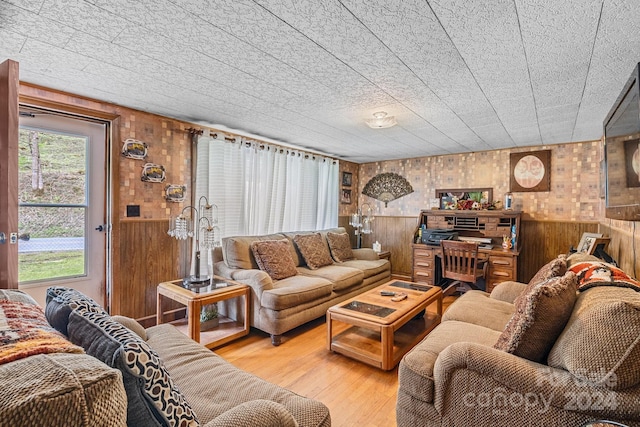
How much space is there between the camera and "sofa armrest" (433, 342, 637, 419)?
1.11 m

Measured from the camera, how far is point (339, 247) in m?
4.47

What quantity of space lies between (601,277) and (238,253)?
113 inches

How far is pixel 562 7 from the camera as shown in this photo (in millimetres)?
1344

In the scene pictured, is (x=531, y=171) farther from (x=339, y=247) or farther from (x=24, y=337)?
(x=24, y=337)

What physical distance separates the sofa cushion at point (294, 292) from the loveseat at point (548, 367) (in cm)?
142

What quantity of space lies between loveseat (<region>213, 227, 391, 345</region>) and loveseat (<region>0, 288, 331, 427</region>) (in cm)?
133

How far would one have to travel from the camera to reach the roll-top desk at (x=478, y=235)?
390cm

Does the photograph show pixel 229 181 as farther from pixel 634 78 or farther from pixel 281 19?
pixel 634 78

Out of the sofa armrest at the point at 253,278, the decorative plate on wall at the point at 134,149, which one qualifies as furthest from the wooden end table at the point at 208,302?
the decorative plate on wall at the point at 134,149

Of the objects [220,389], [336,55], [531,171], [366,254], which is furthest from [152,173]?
[531,171]

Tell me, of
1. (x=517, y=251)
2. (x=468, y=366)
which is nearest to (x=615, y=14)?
(x=468, y=366)

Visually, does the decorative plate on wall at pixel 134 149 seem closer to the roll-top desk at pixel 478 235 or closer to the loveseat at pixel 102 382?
the loveseat at pixel 102 382

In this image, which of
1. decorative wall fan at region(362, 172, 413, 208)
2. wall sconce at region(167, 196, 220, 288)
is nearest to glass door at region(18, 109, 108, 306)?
wall sconce at region(167, 196, 220, 288)

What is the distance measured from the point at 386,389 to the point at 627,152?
199cm
